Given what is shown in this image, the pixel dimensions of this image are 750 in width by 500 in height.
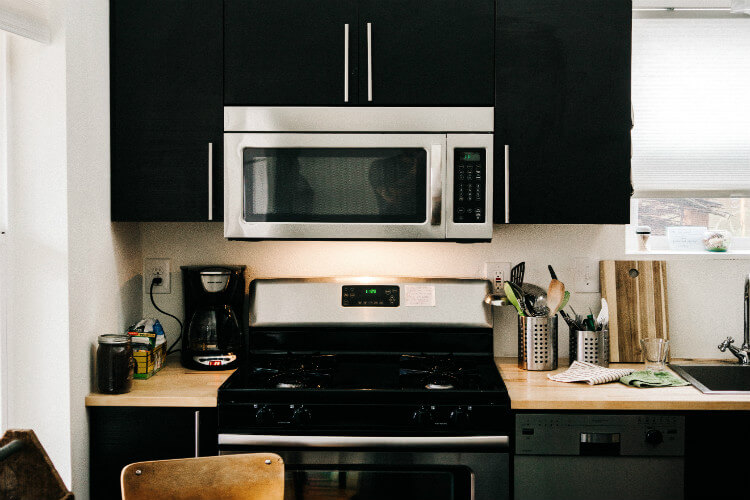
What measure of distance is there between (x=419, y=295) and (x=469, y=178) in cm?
50

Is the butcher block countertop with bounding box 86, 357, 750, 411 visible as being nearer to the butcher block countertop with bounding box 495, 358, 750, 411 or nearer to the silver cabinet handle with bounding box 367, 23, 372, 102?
the butcher block countertop with bounding box 495, 358, 750, 411

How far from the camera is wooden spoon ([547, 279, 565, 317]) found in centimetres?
223

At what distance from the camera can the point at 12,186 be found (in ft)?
6.01

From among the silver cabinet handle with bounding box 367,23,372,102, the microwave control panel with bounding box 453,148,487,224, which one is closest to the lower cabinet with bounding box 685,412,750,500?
the microwave control panel with bounding box 453,148,487,224

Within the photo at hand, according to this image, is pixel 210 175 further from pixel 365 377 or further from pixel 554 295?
pixel 554 295

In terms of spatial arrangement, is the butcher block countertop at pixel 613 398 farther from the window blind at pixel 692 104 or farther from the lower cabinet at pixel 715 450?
the window blind at pixel 692 104

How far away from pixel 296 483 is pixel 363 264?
0.89 metres

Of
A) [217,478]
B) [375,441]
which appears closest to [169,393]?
[217,478]

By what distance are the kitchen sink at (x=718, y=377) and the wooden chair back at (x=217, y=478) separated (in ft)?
4.36

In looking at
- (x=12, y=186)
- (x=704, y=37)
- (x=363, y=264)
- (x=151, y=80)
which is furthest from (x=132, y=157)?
(x=704, y=37)

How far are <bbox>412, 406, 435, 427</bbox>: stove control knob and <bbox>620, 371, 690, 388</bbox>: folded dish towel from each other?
2.21ft

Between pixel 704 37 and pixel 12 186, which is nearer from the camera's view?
pixel 12 186

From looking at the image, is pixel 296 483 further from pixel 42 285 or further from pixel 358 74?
pixel 358 74

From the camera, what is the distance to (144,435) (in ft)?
6.26
